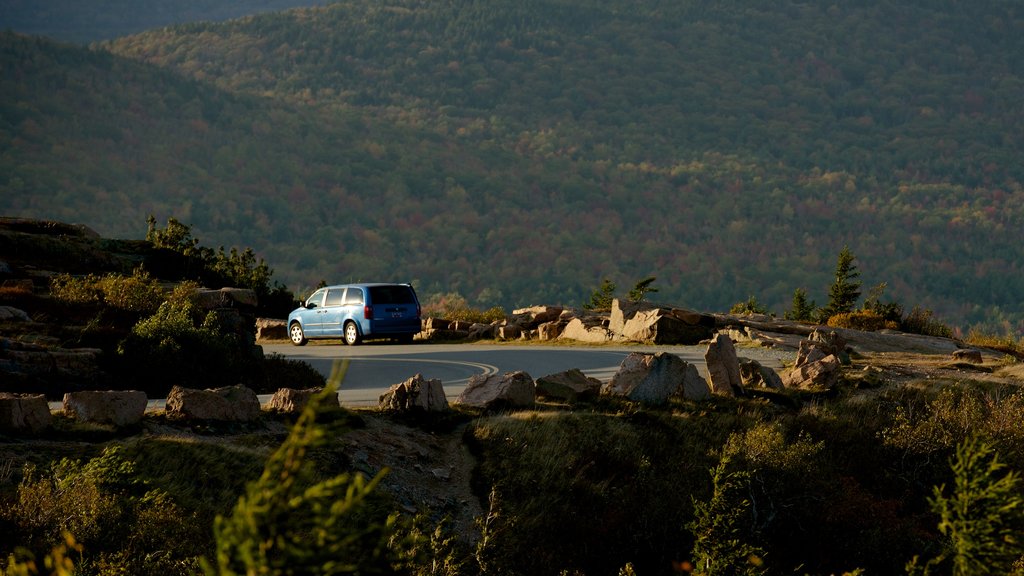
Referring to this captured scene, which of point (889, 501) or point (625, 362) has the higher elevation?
point (625, 362)

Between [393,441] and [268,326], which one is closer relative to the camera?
[393,441]

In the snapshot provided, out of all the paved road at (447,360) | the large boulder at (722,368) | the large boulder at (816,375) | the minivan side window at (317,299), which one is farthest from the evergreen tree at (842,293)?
the large boulder at (722,368)

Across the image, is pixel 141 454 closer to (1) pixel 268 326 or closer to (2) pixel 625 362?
(2) pixel 625 362

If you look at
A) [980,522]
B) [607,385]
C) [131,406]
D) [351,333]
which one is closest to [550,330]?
[351,333]

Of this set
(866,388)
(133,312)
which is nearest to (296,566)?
(133,312)

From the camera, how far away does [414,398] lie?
19.2 m

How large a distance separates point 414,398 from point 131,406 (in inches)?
210

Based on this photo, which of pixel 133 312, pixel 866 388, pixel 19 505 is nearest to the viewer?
pixel 19 505

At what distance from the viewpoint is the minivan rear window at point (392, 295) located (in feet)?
115

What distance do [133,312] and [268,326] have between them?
56.6 ft

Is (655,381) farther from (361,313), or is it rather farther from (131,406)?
(361,313)

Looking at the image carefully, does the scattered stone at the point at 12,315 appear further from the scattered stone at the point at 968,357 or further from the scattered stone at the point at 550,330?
the scattered stone at the point at 968,357

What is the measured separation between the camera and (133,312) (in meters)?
24.2

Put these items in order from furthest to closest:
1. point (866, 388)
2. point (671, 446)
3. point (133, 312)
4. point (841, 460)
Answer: point (866, 388), point (133, 312), point (841, 460), point (671, 446)
